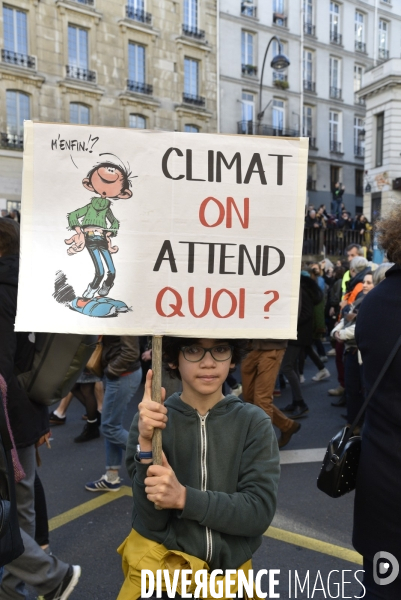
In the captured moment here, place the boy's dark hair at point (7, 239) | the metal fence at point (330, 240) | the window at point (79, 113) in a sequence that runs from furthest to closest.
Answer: the window at point (79, 113)
the metal fence at point (330, 240)
the boy's dark hair at point (7, 239)

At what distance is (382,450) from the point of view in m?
1.92

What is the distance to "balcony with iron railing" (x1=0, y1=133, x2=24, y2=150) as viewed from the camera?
75.1ft

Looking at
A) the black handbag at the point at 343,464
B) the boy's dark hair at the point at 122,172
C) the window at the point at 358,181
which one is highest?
the window at the point at 358,181

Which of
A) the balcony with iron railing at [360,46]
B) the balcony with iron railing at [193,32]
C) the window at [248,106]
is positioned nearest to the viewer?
the balcony with iron railing at [193,32]

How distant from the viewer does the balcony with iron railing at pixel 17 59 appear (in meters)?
23.1

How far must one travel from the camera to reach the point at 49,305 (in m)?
1.78

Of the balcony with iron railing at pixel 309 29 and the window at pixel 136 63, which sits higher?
the balcony with iron railing at pixel 309 29

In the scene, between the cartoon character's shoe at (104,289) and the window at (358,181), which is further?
the window at (358,181)

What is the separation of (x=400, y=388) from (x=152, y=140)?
3.75ft

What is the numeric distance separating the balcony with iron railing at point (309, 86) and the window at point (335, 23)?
339cm

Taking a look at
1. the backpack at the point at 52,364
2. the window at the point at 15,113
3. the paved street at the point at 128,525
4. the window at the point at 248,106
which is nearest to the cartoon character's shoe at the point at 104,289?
the backpack at the point at 52,364

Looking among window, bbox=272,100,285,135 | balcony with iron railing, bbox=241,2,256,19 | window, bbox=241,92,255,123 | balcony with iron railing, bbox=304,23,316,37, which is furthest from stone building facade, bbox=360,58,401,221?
balcony with iron railing, bbox=241,2,256,19

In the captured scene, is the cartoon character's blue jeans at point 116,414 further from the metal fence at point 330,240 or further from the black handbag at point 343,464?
the metal fence at point 330,240

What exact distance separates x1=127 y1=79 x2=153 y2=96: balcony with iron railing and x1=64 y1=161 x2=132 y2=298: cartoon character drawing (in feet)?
88.8
